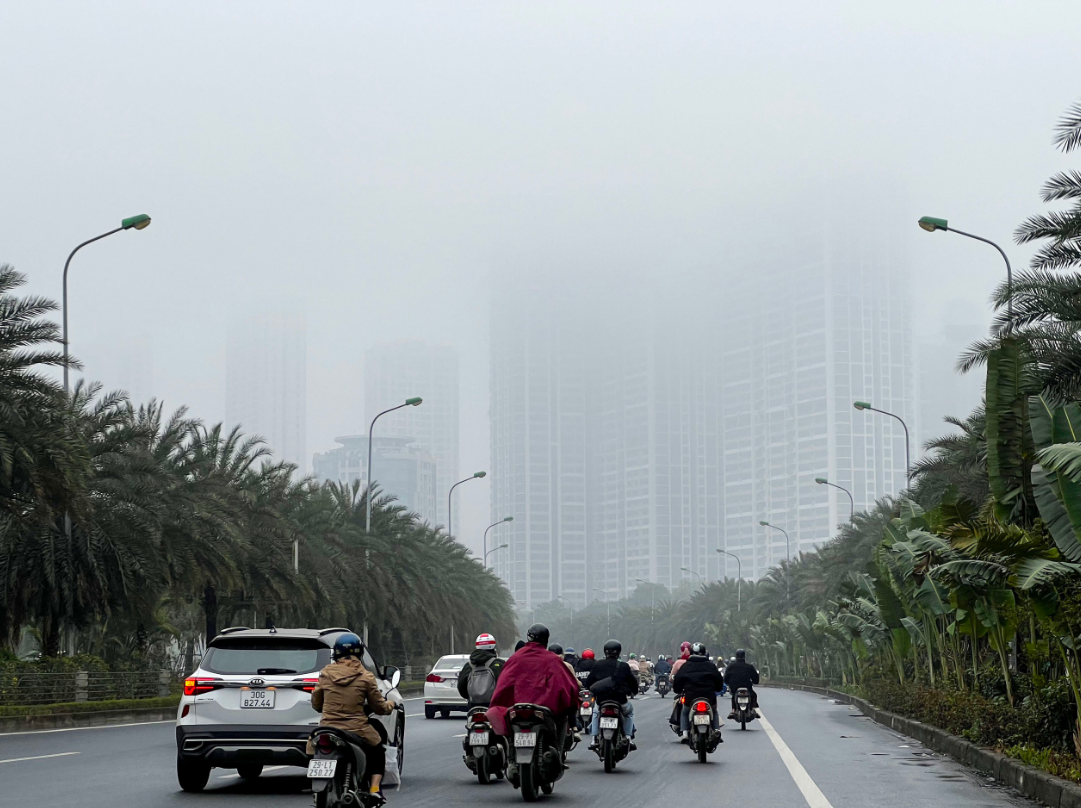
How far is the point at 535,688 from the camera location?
1355 cm

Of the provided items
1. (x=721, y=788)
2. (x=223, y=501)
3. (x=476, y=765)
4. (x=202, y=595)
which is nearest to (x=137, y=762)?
(x=476, y=765)

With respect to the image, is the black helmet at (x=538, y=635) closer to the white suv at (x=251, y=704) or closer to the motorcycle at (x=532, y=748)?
the motorcycle at (x=532, y=748)

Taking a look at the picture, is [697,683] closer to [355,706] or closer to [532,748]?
[532,748]

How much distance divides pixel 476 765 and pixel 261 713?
2929mm

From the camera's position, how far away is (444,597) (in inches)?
2584

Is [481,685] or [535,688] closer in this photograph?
[535,688]

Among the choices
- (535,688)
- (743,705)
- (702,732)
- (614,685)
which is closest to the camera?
(535,688)

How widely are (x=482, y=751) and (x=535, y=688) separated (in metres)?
2.16

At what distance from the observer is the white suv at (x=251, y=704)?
534 inches

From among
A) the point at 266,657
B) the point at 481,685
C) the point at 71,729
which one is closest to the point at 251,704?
the point at 266,657

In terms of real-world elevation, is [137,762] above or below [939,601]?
below

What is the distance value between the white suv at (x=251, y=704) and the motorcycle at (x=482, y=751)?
5.11 ft

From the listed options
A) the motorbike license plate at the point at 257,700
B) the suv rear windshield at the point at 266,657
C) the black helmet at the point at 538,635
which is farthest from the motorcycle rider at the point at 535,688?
the motorbike license plate at the point at 257,700

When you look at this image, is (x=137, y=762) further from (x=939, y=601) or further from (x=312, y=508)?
(x=312, y=508)
